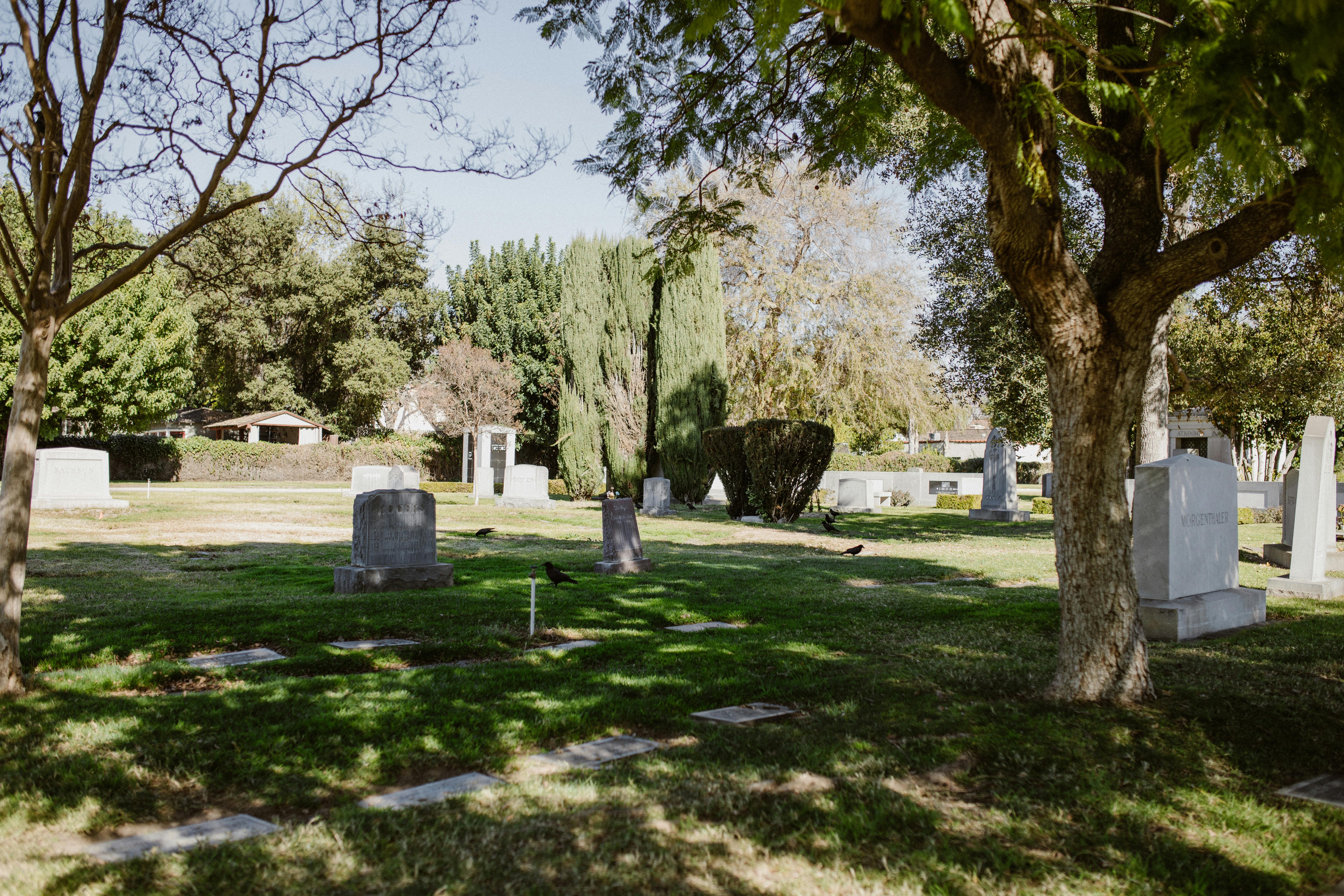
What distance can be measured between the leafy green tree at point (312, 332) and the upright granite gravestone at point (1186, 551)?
39.0m

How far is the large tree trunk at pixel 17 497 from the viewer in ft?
17.9

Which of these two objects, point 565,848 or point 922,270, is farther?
point 922,270

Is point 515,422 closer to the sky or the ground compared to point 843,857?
closer to the sky

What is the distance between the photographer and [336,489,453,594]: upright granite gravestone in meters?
10.4

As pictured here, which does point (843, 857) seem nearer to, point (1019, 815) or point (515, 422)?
point (1019, 815)

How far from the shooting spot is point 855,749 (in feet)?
15.1

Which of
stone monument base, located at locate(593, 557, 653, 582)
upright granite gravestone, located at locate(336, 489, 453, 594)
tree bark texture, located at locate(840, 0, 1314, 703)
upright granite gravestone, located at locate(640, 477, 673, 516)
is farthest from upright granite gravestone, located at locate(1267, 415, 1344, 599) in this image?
upright granite gravestone, located at locate(640, 477, 673, 516)

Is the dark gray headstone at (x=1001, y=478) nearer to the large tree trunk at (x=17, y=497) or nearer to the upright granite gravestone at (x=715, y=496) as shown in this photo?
the upright granite gravestone at (x=715, y=496)

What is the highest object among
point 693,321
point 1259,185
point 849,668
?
point 693,321

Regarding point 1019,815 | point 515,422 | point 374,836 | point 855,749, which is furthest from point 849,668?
point 515,422

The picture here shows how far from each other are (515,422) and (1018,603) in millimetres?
35723

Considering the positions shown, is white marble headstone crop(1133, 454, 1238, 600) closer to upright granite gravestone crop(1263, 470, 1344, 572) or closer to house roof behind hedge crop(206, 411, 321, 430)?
upright granite gravestone crop(1263, 470, 1344, 572)

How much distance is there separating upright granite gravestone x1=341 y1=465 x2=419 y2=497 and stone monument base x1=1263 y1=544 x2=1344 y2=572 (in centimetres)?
1974

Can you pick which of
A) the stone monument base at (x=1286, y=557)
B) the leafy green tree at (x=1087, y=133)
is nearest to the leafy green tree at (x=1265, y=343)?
the stone monument base at (x=1286, y=557)
